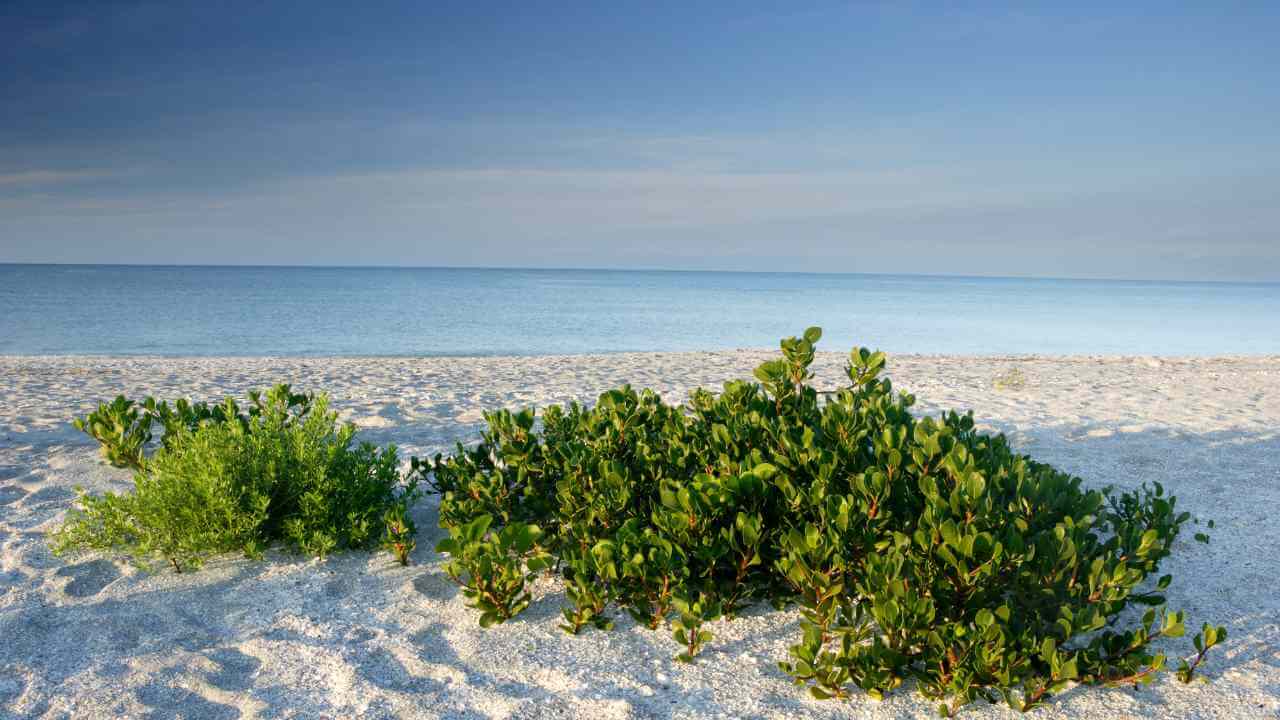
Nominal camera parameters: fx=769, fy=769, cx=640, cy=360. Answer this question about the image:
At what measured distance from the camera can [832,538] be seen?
123 inches

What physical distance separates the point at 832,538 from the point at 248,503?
3.05m

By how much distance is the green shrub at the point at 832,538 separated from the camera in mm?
2895

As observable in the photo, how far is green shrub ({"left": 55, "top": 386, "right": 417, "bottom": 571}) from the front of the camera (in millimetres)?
4016

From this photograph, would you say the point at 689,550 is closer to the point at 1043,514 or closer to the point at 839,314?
the point at 1043,514

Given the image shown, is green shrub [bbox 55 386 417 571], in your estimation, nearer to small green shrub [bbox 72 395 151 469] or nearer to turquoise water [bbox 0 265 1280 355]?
small green shrub [bbox 72 395 151 469]

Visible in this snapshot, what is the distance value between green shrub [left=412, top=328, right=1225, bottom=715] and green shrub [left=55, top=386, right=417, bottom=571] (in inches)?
14.7

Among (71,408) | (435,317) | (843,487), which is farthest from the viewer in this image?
(435,317)

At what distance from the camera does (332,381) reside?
12117 millimetres

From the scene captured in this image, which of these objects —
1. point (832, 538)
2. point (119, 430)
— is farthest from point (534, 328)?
point (832, 538)

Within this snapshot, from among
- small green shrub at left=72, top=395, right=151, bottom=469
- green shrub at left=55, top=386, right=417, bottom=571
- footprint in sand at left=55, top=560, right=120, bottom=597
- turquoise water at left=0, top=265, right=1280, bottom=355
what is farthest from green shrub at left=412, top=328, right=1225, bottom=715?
turquoise water at left=0, top=265, right=1280, bottom=355

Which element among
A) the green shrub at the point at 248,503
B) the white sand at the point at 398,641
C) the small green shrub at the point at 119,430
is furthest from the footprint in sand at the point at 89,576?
the small green shrub at the point at 119,430

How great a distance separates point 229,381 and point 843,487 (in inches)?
453

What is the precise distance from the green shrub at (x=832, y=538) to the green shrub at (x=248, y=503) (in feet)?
1.22

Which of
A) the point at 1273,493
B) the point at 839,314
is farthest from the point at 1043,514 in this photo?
the point at 839,314
